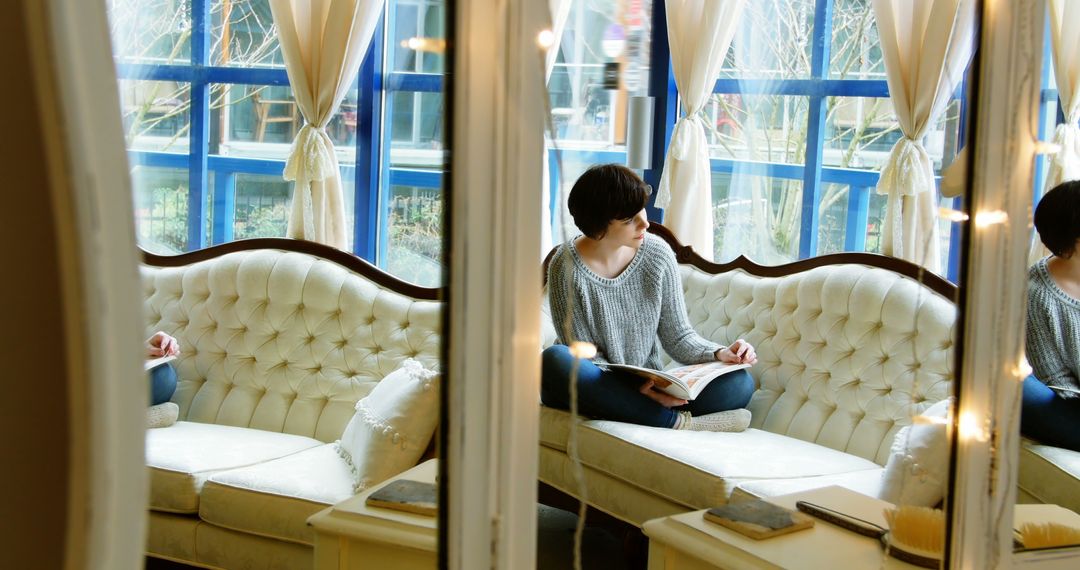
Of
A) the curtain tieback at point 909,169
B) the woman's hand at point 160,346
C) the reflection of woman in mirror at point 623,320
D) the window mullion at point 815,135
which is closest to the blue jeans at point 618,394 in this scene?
the reflection of woman in mirror at point 623,320

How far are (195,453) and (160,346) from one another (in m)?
0.10

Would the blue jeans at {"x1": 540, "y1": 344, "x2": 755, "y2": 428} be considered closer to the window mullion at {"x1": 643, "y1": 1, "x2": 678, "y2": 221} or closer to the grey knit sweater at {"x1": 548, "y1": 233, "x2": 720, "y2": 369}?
the grey knit sweater at {"x1": 548, "y1": 233, "x2": 720, "y2": 369}

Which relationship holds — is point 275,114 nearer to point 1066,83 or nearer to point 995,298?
point 995,298

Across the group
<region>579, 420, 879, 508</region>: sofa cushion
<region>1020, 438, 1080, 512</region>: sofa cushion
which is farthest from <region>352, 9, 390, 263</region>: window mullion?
→ <region>1020, 438, 1080, 512</region>: sofa cushion

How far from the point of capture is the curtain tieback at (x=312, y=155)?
118 centimetres

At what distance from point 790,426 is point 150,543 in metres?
1.13

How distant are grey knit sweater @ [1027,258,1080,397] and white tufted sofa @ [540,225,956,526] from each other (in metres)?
0.11

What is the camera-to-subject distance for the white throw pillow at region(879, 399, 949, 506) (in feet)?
4.29

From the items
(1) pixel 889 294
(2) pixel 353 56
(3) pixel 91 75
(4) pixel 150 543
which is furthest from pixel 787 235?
(3) pixel 91 75

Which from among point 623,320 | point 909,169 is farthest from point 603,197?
point 909,169

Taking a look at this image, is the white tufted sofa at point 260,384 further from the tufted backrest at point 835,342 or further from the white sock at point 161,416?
the tufted backrest at point 835,342

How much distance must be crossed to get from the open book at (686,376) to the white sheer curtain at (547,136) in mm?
438

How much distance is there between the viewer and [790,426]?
1686mm

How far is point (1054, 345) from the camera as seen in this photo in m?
1.40
